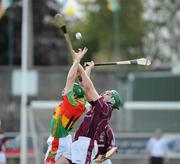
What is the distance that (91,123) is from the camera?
40.7 ft

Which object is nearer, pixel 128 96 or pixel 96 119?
pixel 96 119

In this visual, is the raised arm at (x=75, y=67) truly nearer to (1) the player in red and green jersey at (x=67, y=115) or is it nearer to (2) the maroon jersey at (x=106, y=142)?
(1) the player in red and green jersey at (x=67, y=115)

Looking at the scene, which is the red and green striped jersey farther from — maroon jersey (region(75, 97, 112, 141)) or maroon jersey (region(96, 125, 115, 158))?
maroon jersey (region(96, 125, 115, 158))

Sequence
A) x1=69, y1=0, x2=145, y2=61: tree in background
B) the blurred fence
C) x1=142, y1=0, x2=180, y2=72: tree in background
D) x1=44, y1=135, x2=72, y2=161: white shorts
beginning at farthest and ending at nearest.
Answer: x1=142, y1=0, x2=180, y2=72: tree in background, x1=69, y1=0, x2=145, y2=61: tree in background, the blurred fence, x1=44, y1=135, x2=72, y2=161: white shorts

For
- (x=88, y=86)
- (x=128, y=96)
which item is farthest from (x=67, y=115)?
(x=128, y=96)

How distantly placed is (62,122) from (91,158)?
0.71 metres

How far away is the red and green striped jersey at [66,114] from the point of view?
12398 millimetres

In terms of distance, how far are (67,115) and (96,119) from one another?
524 millimetres

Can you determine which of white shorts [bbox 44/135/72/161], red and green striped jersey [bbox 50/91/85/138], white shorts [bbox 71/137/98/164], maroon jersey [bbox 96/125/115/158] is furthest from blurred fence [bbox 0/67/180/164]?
white shorts [bbox 71/137/98/164]

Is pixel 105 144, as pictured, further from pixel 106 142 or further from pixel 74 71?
pixel 74 71

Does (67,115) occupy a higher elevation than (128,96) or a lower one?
lower

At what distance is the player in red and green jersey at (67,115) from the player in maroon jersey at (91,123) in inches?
6.5

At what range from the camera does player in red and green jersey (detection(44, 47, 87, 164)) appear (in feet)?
40.1

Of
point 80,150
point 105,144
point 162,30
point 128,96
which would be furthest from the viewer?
point 162,30
